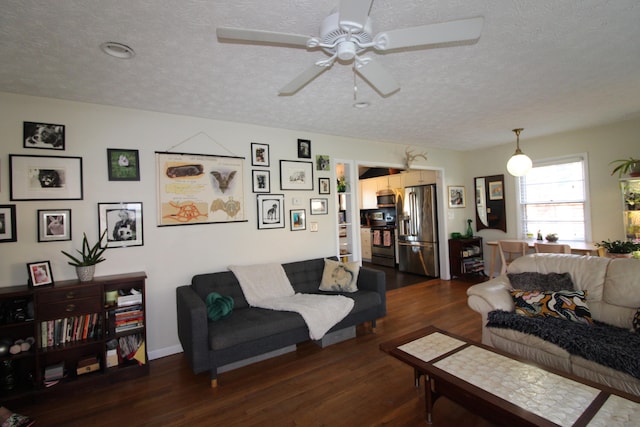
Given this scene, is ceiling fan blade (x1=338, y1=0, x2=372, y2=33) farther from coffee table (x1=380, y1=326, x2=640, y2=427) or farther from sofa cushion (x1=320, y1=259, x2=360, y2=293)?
sofa cushion (x1=320, y1=259, x2=360, y2=293)

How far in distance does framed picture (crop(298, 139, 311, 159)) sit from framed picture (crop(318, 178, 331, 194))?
377 mm

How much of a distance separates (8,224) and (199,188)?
5.10 feet

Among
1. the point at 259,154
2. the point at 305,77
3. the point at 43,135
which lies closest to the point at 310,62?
the point at 305,77

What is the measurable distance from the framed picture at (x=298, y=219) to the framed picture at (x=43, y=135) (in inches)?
95.4

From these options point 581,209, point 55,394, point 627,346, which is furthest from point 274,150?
point 581,209

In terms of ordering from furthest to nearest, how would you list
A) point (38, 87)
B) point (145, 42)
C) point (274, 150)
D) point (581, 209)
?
point (581, 209) < point (274, 150) < point (38, 87) < point (145, 42)

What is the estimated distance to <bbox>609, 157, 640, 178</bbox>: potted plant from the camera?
3818 mm

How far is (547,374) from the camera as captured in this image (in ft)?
5.73

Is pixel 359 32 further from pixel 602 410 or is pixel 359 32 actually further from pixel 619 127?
pixel 619 127

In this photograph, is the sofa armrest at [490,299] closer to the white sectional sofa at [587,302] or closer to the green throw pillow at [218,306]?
the white sectional sofa at [587,302]

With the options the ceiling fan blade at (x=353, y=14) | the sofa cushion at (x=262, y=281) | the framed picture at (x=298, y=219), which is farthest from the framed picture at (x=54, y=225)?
the ceiling fan blade at (x=353, y=14)

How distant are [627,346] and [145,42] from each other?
362 centimetres

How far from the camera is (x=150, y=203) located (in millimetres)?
3127

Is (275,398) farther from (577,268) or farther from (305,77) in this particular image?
(577,268)
